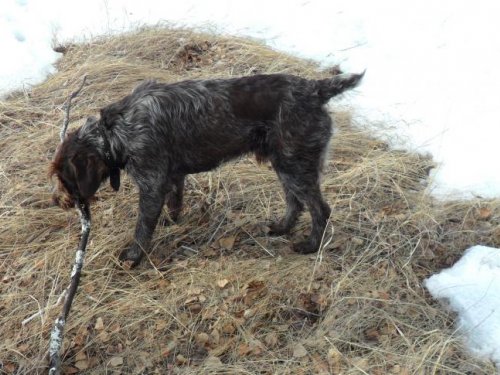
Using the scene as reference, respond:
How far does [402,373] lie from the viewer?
10.4ft

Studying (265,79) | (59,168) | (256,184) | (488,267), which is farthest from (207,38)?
(488,267)

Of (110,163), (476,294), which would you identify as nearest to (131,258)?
(110,163)

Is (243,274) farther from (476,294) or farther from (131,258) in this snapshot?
(476,294)

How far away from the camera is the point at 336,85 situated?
149 inches

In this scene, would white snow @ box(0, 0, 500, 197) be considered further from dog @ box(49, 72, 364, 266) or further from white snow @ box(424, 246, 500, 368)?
dog @ box(49, 72, 364, 266)

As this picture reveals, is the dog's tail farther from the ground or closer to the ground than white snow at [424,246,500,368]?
farther from the ground

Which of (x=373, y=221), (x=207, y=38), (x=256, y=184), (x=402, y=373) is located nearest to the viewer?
(x=402, y=373)

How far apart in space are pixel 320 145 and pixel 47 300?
7.01 feet

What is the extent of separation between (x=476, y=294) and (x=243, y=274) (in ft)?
5.04

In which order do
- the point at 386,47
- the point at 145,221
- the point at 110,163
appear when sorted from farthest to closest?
the point at 386,47, the point at 145,221, the point at 110,163

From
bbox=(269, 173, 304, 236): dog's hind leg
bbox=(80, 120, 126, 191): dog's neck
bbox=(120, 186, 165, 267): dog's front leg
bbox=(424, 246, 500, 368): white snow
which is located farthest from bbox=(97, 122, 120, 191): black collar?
bbox=(424, 246, 500, 368): white snow

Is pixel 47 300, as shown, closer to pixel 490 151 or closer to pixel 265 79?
pixel 265 79

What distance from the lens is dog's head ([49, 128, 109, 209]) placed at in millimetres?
3592

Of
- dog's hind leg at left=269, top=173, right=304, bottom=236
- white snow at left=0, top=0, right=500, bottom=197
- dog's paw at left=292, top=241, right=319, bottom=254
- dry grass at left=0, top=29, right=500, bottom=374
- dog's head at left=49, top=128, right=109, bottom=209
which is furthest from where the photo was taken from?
white snow at left=0, top=0, right=500, bottom=197
